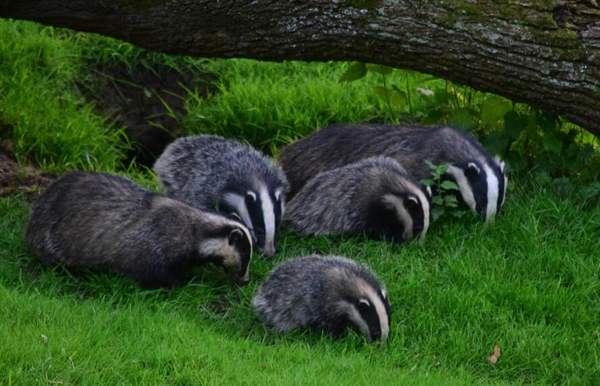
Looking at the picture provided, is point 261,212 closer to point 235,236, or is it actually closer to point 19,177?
point 235,236

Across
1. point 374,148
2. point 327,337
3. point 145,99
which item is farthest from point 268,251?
point 145,99

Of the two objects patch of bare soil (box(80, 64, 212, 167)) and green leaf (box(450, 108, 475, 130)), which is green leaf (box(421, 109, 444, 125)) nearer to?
green leaf (box(450, 108, 475, 130))

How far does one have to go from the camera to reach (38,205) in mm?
6750

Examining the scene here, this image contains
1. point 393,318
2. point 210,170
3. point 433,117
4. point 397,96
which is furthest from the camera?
point 397,96

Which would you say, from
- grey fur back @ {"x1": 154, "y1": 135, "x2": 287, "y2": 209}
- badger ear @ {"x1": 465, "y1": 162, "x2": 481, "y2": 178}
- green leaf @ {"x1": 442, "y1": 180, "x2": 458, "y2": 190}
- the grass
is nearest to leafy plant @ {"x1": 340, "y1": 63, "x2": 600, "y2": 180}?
the grass

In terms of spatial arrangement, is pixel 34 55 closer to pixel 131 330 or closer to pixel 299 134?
pixel 299 134

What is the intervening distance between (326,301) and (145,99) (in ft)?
14.0

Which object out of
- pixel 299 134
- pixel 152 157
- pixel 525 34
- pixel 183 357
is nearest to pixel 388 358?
pixel 183 357

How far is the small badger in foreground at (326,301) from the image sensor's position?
5902 millimetres

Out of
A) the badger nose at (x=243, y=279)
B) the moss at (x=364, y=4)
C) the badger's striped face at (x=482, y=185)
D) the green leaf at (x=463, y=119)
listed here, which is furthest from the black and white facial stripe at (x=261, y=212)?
the green leaf at (x=463, y=119)

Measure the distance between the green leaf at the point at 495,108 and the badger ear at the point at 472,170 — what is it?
33.7 inches

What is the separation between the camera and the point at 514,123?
7609 mm

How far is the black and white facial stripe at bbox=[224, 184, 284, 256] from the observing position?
272 inches

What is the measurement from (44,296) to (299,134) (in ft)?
11.2
